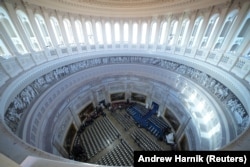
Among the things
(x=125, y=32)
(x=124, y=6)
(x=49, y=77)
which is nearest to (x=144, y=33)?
(x=125, y=32)

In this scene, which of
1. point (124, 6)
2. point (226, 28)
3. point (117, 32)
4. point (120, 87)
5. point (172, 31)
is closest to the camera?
point (226, 28)

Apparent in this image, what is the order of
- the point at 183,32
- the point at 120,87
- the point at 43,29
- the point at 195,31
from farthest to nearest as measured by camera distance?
the point at 120,87 < the point at 183,32 < the point at 195,31 < the point at 43,29

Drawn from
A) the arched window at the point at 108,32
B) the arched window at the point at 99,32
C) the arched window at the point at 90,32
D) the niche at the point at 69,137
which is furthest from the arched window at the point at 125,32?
the niche at the point at 69,137

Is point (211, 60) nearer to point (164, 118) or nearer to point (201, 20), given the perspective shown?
point (201, 20)

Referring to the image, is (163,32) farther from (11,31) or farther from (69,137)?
(69,137)

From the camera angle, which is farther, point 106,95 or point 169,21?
point 106,95

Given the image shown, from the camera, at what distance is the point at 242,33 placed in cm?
890

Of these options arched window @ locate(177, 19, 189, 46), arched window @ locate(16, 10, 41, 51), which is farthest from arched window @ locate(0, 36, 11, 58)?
arched window @ locate(177, 19, 189, 46)

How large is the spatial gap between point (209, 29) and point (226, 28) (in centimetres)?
126

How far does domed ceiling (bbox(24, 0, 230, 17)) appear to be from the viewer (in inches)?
436

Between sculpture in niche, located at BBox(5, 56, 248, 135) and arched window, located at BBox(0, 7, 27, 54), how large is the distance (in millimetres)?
2502

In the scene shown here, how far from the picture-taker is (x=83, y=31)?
589 inches

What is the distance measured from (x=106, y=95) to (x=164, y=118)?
721 cm

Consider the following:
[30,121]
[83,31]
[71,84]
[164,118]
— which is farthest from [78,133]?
[83,31]
